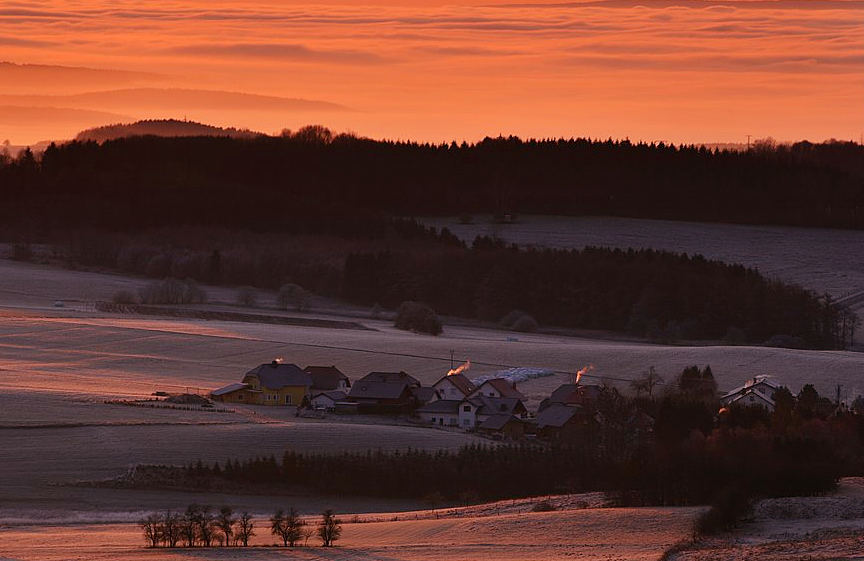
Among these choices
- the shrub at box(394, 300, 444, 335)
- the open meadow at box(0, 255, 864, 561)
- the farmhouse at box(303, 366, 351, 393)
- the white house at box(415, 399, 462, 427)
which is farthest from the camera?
the shrub at box(394, 300, 444, 335)

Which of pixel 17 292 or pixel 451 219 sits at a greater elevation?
pixel 451 219

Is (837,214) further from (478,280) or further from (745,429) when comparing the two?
(745,429)

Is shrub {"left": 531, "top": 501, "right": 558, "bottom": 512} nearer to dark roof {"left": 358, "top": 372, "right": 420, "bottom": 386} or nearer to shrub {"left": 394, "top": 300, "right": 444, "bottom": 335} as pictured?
dark roof {"left": 358, "top": 372, "right": 420, "bottom": 386}

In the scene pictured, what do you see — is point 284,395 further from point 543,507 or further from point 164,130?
point 164,130

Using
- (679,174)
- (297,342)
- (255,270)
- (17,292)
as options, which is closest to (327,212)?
(255,270)

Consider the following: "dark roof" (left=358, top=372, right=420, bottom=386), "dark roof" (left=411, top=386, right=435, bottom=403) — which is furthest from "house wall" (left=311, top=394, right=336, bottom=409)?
"dark roof" (left=411, top=386, right=435, bottom=403)

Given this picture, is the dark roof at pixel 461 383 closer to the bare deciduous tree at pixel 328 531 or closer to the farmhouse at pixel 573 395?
the farmhouse at pixel 573 395

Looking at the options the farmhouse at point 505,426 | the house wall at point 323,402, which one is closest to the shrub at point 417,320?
the house wall at point 323,402
